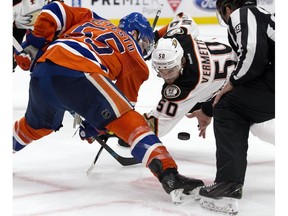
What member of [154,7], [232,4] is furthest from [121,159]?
[154,7]

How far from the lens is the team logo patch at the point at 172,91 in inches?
96.2

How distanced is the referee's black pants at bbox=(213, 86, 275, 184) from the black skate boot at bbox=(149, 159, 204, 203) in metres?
0.10

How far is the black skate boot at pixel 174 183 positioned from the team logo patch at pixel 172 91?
588mm

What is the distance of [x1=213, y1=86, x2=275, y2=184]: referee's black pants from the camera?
1884 millimetres

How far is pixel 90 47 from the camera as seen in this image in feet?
6.81

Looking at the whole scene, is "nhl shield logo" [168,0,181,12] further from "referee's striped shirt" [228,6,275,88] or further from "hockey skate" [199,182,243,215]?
"hockey skate" [199,182,243,215]

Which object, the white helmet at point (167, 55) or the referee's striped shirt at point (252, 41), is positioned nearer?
the referee's striped shirt at point (252, 41)

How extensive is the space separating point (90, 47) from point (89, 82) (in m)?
0.17

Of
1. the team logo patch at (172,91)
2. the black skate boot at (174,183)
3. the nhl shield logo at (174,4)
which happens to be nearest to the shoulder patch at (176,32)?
the team logo patch at (172,91)

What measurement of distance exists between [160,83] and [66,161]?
218 centimetres

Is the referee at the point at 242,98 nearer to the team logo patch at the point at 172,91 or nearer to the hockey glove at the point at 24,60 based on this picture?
the team logo patch at the point at 172,91

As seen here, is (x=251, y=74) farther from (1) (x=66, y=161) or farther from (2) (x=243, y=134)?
(1) (x=66, y=161)

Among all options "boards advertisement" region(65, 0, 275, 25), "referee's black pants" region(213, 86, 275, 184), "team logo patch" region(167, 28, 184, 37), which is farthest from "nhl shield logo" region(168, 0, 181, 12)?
"referee's black pants" region(213, 86, 275, 184)
